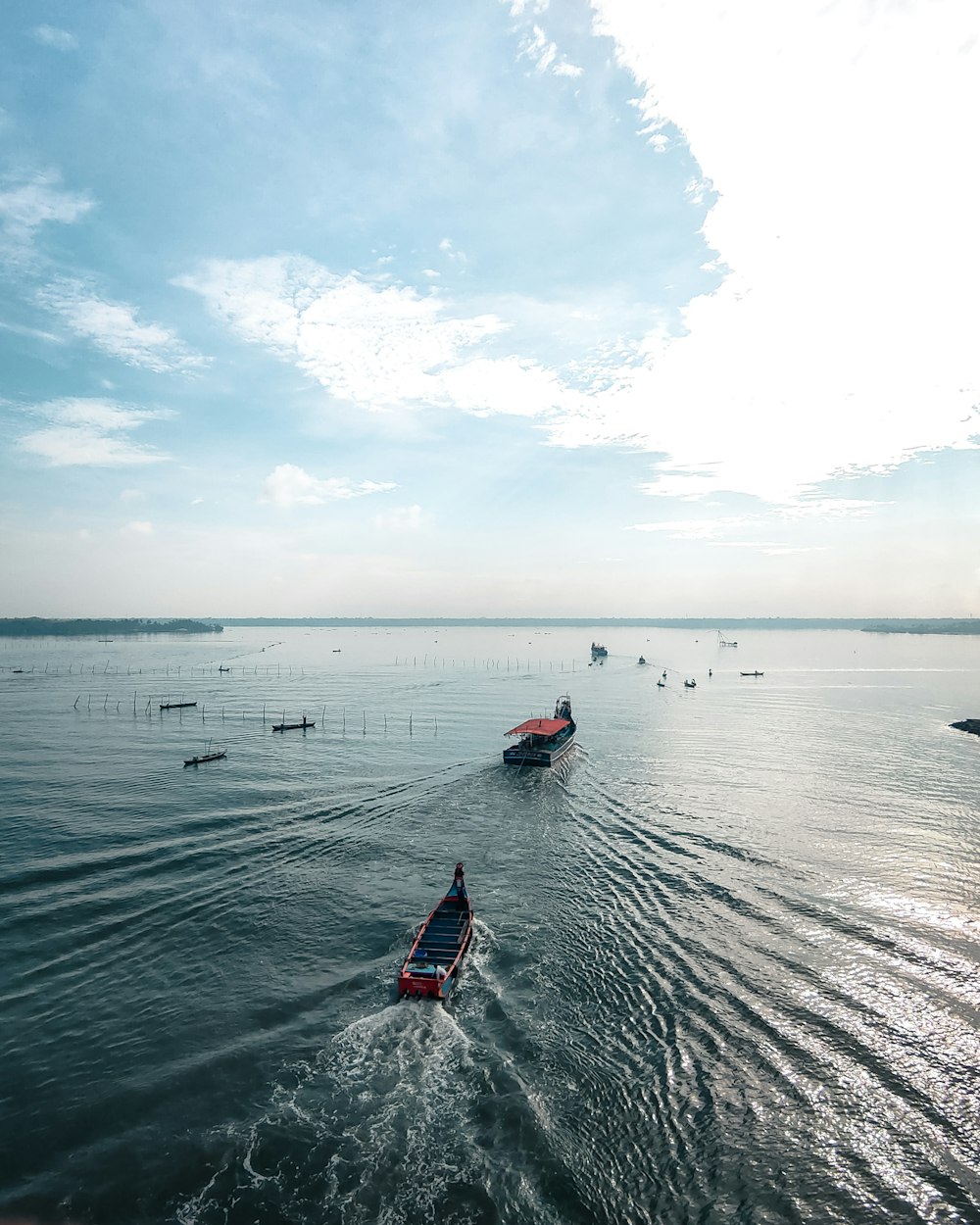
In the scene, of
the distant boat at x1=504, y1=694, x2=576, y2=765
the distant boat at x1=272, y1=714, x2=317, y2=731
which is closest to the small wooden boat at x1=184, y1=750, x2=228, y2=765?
the distant boat at x1=272, y1=714, x2=317, y2=731

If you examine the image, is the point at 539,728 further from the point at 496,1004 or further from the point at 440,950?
the point at 496,1004

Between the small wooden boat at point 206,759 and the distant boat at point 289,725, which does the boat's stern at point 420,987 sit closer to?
the small wooden boat at point 206,759

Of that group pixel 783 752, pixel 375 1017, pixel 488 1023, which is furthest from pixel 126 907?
pixel 783 752

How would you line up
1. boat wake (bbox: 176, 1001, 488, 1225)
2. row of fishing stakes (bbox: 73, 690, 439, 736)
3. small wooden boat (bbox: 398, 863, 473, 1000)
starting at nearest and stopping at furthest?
boat wake (bbox: 176, 1001, 488, 1225) → small wooden boat (bbox: 398, 863, 473, 1000) → row of fishing stakes (bbox: 73, 690, 439, 736)

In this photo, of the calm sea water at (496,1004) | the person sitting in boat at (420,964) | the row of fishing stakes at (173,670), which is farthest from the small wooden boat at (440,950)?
the row of fishing stakes at (173,670)

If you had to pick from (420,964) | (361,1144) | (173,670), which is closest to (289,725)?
(420,964)

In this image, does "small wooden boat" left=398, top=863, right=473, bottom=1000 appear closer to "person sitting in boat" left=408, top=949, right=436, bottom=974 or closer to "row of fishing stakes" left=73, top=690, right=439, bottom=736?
"person sitting in boat" left=408, top=949, right=436, bottom=974
